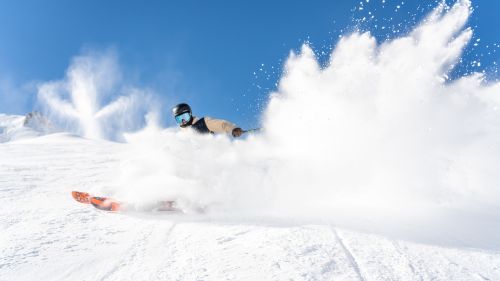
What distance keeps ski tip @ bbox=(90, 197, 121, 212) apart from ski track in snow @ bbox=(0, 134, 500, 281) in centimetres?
36

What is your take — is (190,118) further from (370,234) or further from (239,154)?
(370,234)

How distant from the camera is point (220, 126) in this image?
7.35m

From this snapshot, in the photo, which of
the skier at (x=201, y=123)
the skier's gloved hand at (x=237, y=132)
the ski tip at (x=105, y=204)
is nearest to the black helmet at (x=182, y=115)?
the skier at (x=201, y=123)

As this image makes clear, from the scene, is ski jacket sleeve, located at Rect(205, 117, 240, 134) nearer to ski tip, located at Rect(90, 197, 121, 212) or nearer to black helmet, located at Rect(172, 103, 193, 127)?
black helmet, located at Rect(172, 103, 193, 127)

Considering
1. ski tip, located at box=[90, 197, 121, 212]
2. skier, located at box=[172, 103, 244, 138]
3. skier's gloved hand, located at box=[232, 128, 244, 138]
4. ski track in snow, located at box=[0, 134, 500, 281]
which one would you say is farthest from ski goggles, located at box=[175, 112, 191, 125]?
ski track in snow, located at box=[0, 134, 500, 281]

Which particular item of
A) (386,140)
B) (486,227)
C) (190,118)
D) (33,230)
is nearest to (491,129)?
(386,140)

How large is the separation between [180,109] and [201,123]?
0.61 m

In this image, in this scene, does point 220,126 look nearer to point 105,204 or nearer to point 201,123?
point 201,123

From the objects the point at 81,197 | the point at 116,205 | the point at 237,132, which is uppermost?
the point at 237,132

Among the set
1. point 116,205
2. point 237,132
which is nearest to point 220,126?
point 237,132

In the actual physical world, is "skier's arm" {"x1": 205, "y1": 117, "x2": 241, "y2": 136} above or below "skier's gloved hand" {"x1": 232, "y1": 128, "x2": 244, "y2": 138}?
above

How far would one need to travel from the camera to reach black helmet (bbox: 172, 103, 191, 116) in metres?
7.68

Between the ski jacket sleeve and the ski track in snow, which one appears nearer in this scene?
the ski track in snow

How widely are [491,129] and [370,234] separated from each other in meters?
9.01
